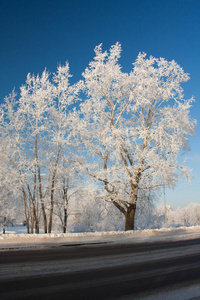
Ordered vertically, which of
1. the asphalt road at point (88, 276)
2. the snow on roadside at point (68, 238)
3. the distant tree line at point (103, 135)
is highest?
the distant tree line at point (103, 135)

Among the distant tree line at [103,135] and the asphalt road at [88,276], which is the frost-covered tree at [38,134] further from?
the asphalt road at [88,276]

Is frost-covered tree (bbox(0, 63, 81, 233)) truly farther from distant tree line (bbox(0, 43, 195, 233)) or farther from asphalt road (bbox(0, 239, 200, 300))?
asphalt road (bbox(0, 239, 200, 300))

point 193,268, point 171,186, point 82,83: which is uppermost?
point 82,83

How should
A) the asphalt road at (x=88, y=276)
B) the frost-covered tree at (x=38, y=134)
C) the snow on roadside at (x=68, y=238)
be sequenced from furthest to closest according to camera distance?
the frost-covered tree at (x=38, y=134)
the snow on roadside at (x=68, y=238)
the asphalt road at (x=88, y=276)

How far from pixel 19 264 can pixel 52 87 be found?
17069 millimetres

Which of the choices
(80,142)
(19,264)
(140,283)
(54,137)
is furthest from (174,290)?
(54,137)

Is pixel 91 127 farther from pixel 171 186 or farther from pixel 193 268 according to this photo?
pixel 193 268

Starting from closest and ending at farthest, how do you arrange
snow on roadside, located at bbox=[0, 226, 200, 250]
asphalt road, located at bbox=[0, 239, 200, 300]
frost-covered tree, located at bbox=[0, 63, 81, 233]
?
asphalt road, located at bbox=[0, 239, 200, 300] < snow on roadside, located at bbox=[0, 226, 200, 250] < frost-covered tree, located at bbox=[0, 63, 81, 233]

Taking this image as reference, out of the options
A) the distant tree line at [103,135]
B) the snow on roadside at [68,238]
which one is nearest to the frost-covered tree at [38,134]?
the distant tree line at [103,135]

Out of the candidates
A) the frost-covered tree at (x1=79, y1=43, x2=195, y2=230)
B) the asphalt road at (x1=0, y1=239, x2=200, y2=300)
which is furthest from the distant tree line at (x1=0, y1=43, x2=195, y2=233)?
the asphalt road at (x1=0, y1=239, x2=200, y2=300)

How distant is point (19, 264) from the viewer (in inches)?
201

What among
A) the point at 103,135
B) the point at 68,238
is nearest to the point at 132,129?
the point at 103,135

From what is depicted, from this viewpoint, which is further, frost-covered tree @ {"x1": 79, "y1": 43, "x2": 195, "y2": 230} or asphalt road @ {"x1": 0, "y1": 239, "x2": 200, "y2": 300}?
frost-covered tree @ {"x1": 79, "y1": 43, "x2": 195, "y2": 230}

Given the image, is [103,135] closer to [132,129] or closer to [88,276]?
[132,129]
